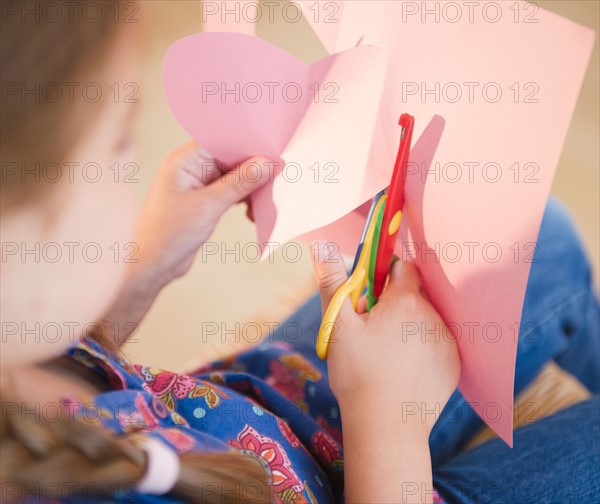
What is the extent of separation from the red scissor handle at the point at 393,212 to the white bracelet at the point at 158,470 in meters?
0.20

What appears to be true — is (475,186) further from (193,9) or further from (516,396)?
(193,9)

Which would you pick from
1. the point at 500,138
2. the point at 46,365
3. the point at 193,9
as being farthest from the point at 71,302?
the point at 193,9

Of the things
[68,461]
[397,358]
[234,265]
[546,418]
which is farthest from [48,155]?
[234,265]

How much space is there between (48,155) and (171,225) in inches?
8.7

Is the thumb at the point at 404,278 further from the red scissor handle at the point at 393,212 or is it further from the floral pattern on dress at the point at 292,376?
the floral pattern on dress at the point at 292,376

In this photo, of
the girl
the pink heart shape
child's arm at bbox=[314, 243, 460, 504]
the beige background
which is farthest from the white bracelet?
Result: the beige background

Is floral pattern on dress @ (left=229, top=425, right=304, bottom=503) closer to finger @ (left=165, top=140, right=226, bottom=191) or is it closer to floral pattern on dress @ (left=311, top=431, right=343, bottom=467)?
floral pattern on dress @ (left=311, top=431, right=343, bottom=467)

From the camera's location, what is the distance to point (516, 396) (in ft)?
2.26

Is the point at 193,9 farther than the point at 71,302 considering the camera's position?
Yes

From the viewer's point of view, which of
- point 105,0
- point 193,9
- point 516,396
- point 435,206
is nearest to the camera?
point 105,0

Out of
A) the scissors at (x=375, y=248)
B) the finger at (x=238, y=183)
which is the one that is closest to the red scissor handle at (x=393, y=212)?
the scissors at (x=375, y=248)

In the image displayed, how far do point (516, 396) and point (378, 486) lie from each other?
11.9 inches

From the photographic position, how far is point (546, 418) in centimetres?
60

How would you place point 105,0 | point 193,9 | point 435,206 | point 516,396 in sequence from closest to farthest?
point 105,0, point 435,206, point 516,396, point 193,9
